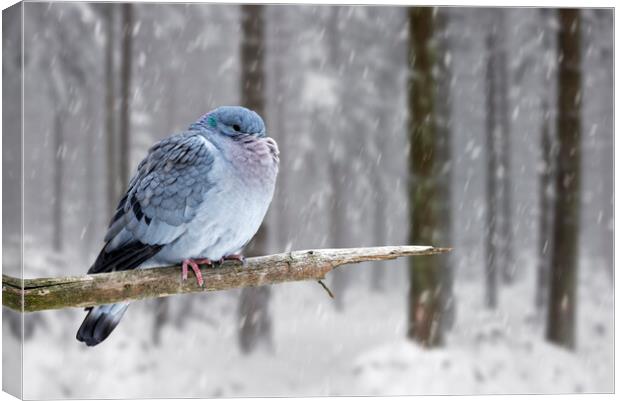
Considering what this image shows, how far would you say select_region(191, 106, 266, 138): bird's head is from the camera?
4.39 metres

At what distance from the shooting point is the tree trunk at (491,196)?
800 cm

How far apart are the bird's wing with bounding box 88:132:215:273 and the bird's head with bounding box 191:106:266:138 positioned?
161 millimetres

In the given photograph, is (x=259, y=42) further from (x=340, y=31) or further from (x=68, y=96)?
(x=68, y=96)

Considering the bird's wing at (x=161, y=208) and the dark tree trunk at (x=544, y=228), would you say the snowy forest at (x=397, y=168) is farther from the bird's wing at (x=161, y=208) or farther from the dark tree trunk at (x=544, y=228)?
the bird's wing at (x=161, y=208)

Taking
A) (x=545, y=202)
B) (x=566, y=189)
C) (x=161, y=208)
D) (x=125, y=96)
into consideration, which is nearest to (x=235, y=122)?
(x=161, y=208)

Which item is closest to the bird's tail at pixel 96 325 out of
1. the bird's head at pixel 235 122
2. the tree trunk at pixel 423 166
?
the bird's head at pixel 235 122

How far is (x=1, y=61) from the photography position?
5383mm

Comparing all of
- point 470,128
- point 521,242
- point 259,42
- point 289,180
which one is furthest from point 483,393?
point 289,180

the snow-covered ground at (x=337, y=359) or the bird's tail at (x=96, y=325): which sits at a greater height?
the bird's tail at (x=96, y=325)

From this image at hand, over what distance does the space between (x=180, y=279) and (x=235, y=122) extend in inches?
38.5

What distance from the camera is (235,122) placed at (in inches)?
173

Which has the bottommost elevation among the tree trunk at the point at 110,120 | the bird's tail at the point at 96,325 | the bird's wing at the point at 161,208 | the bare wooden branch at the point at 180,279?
the bird's tail at the point at 96,325

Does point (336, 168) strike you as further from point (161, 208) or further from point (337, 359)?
point (161, 208)

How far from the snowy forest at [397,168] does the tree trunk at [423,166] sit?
19 millimetres
